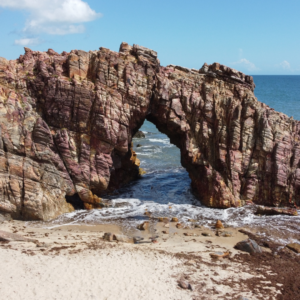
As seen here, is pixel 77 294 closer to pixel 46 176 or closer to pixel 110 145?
pixel 46 176

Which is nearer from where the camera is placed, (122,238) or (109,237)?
(109,237)

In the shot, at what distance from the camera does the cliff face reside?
26.2 m

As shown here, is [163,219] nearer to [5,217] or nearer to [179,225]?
[179,225]

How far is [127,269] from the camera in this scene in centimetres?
1861

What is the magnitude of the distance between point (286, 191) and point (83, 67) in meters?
21.0

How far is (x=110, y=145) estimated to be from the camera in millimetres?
28781

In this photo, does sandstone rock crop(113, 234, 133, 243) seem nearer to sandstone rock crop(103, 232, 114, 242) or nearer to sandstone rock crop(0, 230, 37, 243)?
sandstone rock crop(103, 232, 114, 242)

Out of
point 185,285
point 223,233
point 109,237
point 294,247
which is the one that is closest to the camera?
point 185,285

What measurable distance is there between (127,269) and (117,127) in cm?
1334

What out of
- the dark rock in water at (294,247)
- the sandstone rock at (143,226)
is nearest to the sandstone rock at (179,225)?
the sandstone rock at (143,226)

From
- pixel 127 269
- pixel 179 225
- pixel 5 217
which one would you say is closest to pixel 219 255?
pixel 179 225

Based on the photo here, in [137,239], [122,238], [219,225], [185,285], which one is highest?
[219,225]

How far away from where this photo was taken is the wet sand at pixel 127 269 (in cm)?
1661

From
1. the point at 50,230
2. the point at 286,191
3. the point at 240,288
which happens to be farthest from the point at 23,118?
the point at 286,191
